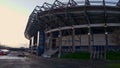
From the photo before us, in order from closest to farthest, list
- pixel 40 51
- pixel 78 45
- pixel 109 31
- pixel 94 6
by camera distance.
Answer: pixel 94 6 < pixel 109 31 < pixel 78 45 < pixel 40 51

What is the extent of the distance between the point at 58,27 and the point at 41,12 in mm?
7258

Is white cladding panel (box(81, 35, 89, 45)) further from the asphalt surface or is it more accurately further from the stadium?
the asphalt surface

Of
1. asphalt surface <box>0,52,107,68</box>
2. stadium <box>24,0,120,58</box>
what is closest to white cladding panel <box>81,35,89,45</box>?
stadium <box>24,0,120,58</box>

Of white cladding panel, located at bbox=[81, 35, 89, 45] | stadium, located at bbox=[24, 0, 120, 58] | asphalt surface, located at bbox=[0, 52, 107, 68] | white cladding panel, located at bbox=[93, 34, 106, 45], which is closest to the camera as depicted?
asphalt surface, located at bbox=[0, 52, 107, 68]

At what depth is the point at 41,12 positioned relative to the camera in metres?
78.9

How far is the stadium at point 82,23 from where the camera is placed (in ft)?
215

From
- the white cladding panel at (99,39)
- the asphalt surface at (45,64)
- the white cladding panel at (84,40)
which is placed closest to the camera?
the asphalt surface at (45,64)

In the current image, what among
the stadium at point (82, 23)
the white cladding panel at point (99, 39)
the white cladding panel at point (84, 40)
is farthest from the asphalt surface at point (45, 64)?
the white cladding panel at point (84, 40)

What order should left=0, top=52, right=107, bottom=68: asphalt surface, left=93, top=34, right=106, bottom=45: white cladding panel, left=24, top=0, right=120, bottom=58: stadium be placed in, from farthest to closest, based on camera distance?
left=93, top=34, right=106, bottom=45: white cladding panel, left=24, top=0, right=120, bottom=58: stadium, left=0, top=52, right=107, bottom=68: asphalt surface

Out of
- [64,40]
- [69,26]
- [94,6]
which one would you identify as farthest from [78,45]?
[94,6]

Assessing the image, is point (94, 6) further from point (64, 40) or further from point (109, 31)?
point (64, 40)

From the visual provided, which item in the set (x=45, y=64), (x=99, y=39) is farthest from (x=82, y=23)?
(x=45, y=64)

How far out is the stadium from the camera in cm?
6550

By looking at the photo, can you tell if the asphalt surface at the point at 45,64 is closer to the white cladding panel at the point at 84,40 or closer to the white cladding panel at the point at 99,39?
the white cladding panel at the point at 99,39
